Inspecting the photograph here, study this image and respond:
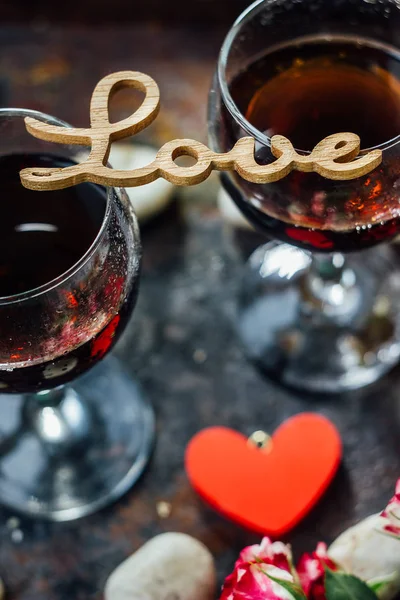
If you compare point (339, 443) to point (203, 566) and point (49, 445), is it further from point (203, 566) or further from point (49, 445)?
point (49, 445)

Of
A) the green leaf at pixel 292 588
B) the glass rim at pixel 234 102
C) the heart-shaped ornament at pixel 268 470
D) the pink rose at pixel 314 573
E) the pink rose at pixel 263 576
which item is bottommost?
the heart-shaped ornament at pixel 268 470

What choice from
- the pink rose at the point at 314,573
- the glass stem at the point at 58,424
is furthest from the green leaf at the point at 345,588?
the glass stem at the point at 58,424

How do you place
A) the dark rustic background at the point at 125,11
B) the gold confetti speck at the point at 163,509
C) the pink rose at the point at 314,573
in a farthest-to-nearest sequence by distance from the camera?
the dark rustic background at the point at 125,11 < the gold confetti speck at the point at 163,509 < the pink rose at the point at 314,573

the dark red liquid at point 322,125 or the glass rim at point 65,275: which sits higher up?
the dark red liquid at point 322,125

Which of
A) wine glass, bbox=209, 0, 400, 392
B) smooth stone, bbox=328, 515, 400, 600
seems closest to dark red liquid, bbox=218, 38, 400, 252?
wine glass, bbox=209, 0, 400, 392

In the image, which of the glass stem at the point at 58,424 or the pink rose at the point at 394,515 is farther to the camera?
the glass stem at the point at 58,424

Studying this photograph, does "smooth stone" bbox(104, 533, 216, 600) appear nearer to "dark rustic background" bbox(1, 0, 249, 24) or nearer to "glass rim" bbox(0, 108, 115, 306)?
"glass rim" bbox(0, 108, 115, 306)

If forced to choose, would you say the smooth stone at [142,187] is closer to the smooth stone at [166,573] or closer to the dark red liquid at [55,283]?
the dark red liquid at [55,283]

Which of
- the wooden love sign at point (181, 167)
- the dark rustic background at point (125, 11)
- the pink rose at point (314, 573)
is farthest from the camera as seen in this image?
the dark rustic background at point (125, 11)
